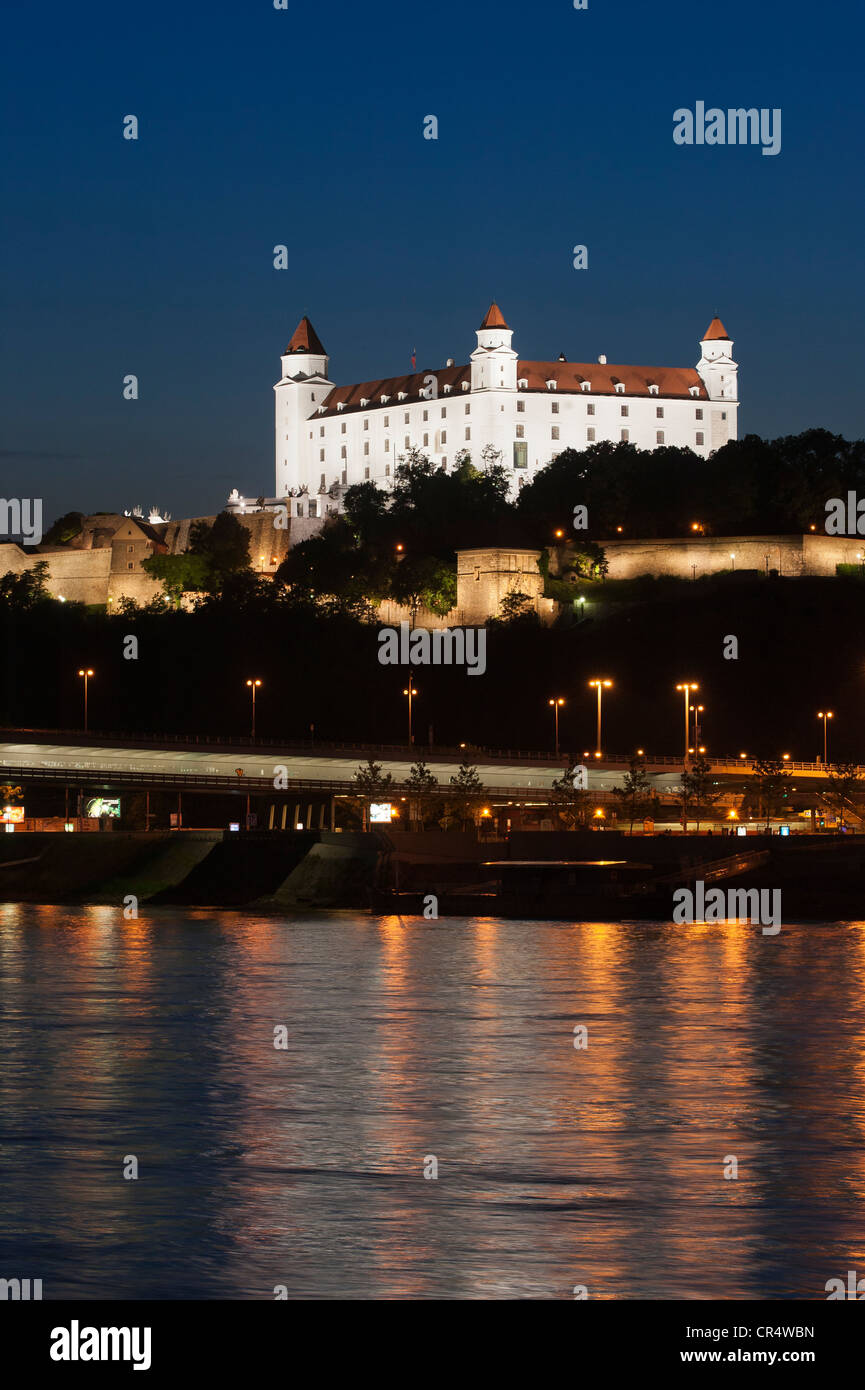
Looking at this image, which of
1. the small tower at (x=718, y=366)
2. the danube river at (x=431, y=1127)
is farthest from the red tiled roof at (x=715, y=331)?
the danube river at (x=431, y=1127)

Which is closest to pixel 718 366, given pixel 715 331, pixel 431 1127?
pixel 715 331

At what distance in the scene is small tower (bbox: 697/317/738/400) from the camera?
16388 centimetres

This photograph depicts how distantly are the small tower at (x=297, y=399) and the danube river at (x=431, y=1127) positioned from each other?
123266mm

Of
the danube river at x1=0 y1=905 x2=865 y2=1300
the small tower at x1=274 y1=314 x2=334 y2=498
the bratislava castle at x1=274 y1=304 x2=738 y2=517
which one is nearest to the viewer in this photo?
the danube river at x1=0 y1=905 x2=865 y2=1300

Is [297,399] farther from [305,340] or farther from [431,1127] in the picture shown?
[431,1127]

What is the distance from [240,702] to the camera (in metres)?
125

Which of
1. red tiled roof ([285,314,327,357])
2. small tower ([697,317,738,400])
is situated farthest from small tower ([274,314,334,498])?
small tower ([697,317,738,400])

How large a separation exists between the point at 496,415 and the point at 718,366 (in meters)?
23.7

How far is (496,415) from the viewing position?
504 ft

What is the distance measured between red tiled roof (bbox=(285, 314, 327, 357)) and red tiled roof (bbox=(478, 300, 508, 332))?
21.9 meters

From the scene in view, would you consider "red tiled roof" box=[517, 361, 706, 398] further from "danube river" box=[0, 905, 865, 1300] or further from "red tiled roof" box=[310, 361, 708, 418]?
"danube river" box=[0, 905, 865, 1300]

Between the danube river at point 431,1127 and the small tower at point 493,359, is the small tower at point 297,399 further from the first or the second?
the danube river at point 431,1127

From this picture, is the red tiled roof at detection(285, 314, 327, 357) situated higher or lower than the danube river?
higher

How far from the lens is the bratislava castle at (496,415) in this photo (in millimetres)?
154625
